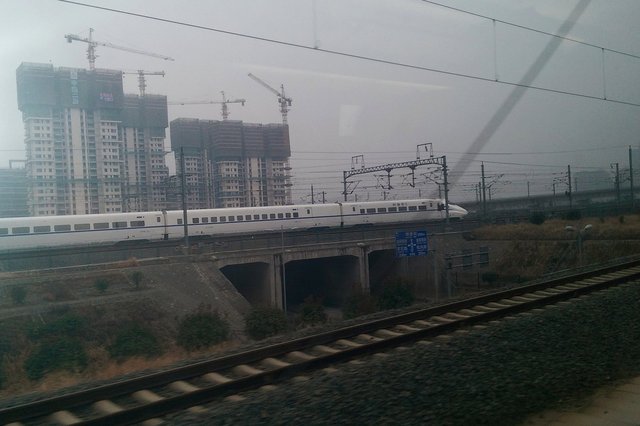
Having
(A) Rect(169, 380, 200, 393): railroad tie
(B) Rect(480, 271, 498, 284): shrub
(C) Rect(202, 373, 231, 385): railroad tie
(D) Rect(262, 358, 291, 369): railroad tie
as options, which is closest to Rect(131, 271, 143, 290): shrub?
(D) Rect(262, 358, 291, 369): railroad tie

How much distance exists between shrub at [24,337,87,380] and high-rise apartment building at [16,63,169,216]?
14.8 m

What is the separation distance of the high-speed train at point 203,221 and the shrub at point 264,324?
15.0m

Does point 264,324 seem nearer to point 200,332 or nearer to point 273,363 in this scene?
point 200,332

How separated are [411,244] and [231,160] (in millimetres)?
18801

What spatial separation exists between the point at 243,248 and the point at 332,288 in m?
6.69

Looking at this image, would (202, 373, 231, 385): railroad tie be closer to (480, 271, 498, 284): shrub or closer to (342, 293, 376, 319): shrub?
(342, 293, 376, 319): shrub

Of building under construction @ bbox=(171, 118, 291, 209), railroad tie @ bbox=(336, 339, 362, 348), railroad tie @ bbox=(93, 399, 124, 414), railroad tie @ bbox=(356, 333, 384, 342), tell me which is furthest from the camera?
building under construction @ bbox=(171, 118, 291, 209)

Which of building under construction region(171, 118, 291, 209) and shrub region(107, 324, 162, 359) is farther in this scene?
building under construction region(171, 118, 291, 209)

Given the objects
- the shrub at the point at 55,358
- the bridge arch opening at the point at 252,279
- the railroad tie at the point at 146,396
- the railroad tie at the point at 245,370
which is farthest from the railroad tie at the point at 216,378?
the bridge arch opening at the point at 252,279

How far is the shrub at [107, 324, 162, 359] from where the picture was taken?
13258mm

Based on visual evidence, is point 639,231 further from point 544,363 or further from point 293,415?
point 293,415

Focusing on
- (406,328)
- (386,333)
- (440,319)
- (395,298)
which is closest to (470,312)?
(440,319)

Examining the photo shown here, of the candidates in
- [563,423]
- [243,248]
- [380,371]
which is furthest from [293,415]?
[243,248]

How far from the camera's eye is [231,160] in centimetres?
3756
